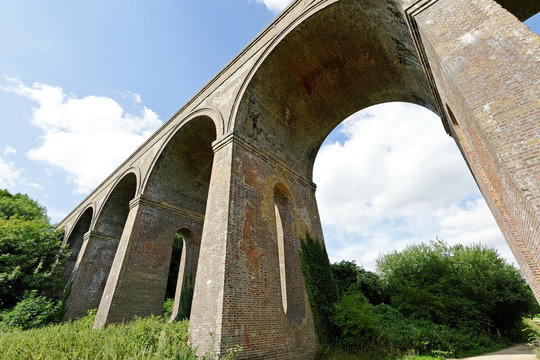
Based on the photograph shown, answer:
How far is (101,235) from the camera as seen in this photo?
16.0 m

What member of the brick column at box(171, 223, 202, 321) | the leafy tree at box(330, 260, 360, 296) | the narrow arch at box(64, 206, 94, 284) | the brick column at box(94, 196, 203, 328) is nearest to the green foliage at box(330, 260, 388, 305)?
the leafy tree at box(330, 260, 360, 296)

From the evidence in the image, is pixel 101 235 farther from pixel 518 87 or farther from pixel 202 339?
pixel 518 87

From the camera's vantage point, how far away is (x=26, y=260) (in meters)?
14.6

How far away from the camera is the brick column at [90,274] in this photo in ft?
46.8

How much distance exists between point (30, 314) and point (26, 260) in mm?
3994

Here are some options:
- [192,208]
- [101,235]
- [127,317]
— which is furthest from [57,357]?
[101,235]

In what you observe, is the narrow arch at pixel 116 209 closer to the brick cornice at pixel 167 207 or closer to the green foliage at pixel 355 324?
the brick cornice at pixel 167 207

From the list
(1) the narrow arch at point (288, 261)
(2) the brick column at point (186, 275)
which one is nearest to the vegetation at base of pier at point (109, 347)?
(1) the narrow arch at point (288, 261)

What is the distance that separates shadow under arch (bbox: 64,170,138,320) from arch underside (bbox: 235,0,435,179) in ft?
30.5

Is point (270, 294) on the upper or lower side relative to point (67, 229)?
lower

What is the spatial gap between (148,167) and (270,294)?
30.9ft

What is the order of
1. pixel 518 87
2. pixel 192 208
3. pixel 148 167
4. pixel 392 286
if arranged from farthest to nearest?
pixel 392 286
pixel 192 208
pixel 148 167
pixel 518 87

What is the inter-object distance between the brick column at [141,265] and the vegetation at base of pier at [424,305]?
6917mm

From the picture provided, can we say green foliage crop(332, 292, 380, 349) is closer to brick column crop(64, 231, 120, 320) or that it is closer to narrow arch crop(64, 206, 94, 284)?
brick column crop(64, 231, 120, 320)
